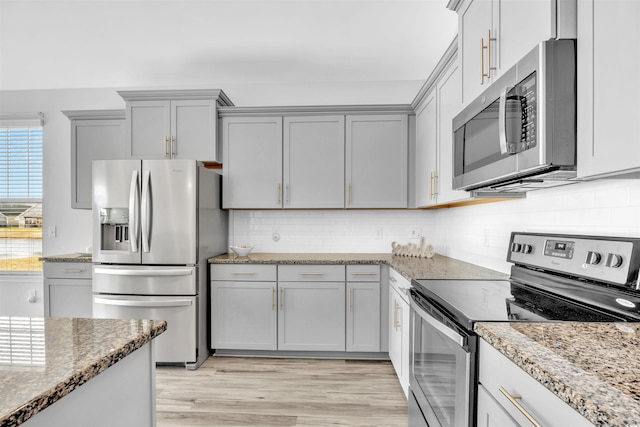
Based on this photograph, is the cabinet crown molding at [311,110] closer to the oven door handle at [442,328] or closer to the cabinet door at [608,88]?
the oven door handle at [442,328]

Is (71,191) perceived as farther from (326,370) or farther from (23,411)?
(23,411)

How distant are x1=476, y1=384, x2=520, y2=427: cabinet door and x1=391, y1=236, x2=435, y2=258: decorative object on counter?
2080mm

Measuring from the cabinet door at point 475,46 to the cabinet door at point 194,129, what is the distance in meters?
2.26

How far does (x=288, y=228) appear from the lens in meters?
3.71

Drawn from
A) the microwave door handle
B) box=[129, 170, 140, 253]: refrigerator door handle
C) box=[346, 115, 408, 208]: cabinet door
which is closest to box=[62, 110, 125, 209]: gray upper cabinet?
box=[129, 170, 140, 253]: refrigerator door handle

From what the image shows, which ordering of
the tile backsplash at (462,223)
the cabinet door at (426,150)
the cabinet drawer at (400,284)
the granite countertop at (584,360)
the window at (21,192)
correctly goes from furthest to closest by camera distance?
the window at (21,192), the cabinet door at (426,150), the cabinet drawer at (400,284), the tile backsplash at (462,223), the granite countertop at (584,360)

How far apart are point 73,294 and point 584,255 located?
12.4ft

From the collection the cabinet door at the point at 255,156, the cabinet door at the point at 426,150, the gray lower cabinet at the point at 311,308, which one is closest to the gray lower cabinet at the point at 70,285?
the cabinet door at the point at 255,156

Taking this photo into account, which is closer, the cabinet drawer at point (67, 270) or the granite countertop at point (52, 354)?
the granite countertop at point (52, 354)

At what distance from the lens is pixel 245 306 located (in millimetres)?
3129

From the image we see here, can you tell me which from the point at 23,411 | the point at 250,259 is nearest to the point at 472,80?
the point at 23,411

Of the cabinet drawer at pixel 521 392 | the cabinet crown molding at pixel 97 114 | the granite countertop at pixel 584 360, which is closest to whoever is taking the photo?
the granite countertop at pixel 584 360

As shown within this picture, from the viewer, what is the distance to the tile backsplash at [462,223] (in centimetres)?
A: 142

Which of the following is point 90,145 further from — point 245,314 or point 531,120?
point 531,120
